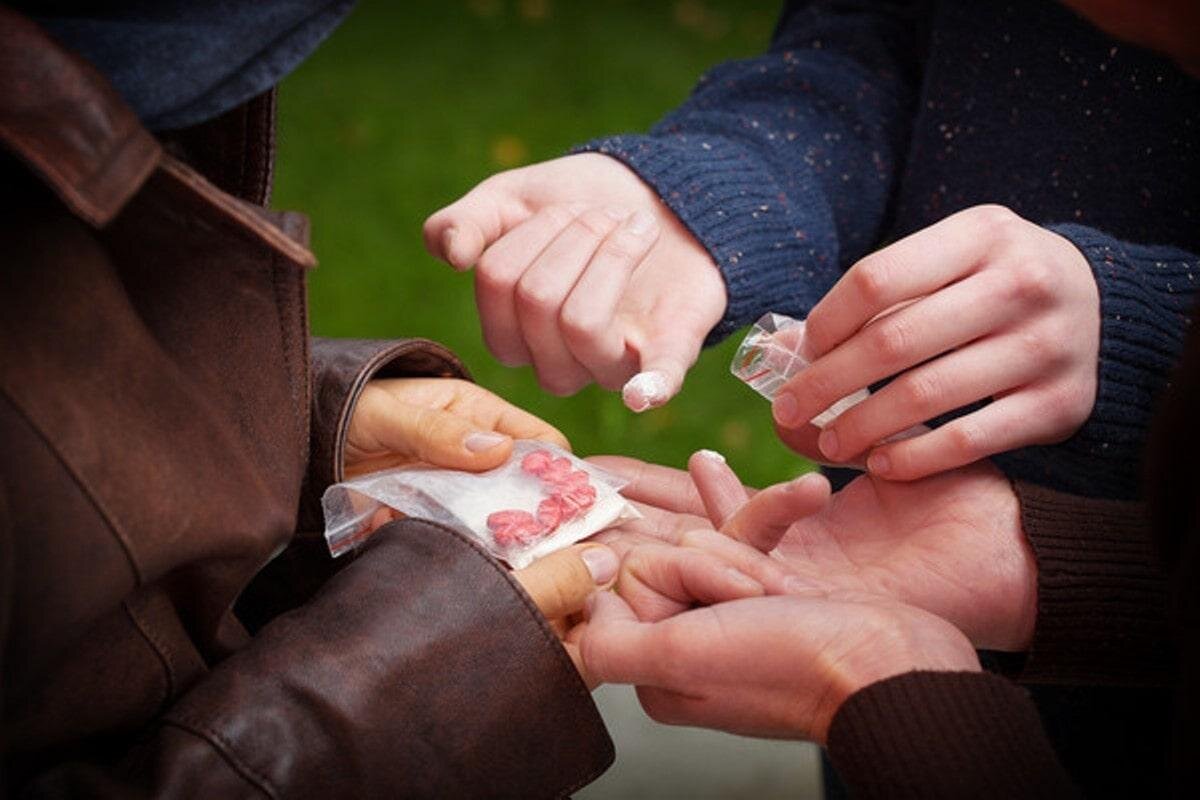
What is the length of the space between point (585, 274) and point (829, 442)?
0.29m

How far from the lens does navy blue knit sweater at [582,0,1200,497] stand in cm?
114

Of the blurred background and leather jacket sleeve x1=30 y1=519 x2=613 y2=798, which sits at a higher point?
leather jacket sleeve x1=30 y1=519 x2=613 y2=798

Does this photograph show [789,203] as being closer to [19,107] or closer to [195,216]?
[195,216]

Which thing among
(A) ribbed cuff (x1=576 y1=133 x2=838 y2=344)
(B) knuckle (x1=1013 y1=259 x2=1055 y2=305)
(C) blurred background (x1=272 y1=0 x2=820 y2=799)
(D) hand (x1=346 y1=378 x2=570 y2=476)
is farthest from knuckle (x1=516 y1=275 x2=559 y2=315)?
(C) blurred background (x1=272 y1=0 x2=820 y2=799)

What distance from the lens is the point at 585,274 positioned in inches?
47.3

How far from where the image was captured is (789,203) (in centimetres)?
140

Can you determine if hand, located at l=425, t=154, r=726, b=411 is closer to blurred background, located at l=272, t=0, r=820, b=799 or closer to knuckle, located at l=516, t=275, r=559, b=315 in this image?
knuckle, located at l=516, t=275, r=559, b=315

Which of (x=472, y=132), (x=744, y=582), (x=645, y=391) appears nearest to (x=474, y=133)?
(x=472, y=132)

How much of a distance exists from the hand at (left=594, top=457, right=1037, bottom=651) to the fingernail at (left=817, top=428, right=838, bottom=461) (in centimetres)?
8

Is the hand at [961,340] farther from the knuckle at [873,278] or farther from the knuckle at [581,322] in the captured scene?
the knuckle at [581,322]

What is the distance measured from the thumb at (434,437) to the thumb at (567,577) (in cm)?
12

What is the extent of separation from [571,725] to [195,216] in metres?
0.46

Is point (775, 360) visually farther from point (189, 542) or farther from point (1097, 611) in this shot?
point (189, 542)

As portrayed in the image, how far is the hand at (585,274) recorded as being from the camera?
1.19 m
